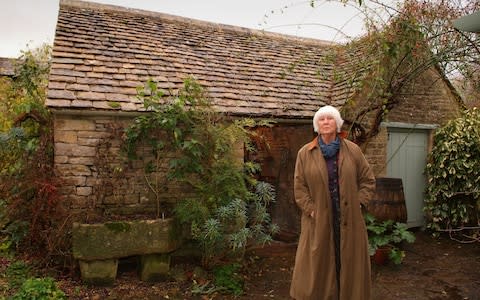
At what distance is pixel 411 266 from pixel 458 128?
3.17 meters

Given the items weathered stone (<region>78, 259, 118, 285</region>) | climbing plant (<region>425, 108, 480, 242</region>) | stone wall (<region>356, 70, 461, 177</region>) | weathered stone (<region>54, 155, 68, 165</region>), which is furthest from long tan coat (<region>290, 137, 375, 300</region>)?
climbing plant (<region>425, 108, 480, 242</region>)

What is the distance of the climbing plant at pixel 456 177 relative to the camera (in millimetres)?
6863

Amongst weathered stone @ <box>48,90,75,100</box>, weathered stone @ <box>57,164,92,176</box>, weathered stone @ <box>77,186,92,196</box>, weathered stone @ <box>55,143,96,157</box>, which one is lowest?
weathered stone @ <box>77,186,92,196</box>

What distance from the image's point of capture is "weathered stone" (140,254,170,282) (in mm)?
4844

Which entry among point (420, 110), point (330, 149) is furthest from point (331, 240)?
point (420, 110)

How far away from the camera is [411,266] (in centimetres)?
574

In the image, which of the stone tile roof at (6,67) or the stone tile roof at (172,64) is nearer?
the stone tile roof at (172,64)

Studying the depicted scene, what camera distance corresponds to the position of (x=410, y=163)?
306 inches

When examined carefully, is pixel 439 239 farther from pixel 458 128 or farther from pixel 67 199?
pixel 67 199

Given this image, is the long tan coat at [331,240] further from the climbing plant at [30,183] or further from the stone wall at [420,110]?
the stone wall at [420,110]

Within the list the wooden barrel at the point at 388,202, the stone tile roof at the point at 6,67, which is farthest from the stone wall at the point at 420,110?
the stone tile roof at the point at 6,67

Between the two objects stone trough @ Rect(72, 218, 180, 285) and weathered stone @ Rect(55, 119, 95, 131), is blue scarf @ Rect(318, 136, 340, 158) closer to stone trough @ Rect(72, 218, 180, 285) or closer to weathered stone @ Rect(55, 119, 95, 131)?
stone trough @ Rect(72, 218, 180, 285)

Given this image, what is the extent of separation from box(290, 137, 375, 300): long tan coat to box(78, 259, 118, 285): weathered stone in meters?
2.51

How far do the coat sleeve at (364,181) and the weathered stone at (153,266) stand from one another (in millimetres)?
2788
